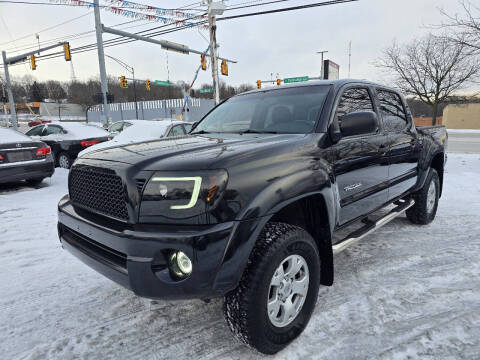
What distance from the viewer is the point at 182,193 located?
5.83 feet

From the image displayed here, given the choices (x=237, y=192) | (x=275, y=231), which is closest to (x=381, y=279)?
(x=275, y=231)

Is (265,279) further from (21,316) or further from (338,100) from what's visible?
(21,316)

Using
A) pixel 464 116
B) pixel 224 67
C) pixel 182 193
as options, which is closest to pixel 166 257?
pixel 182 193

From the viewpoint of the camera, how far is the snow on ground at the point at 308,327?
218 centimetres

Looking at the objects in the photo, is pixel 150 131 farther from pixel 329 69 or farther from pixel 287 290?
pixel 329 69

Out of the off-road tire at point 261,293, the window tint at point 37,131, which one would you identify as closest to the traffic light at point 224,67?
the window tint at point 37,131

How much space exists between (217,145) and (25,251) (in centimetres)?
305

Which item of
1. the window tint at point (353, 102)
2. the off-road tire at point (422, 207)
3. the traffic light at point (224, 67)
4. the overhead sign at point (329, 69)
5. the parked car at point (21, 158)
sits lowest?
the off-road tire at point (422, 207)

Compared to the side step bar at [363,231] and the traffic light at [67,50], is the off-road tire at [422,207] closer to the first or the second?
the side step bar at [363,231]

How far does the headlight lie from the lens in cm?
175

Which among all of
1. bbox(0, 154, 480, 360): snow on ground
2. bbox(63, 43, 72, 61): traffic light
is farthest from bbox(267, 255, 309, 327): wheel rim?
bbox(63, 43, 72, 61): traffic light

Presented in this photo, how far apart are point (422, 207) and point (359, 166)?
2212mm

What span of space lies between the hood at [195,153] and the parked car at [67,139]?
26.5ft

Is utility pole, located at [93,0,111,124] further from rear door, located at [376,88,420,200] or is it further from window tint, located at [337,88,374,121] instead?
window tint, located at [337,88,374,121]
